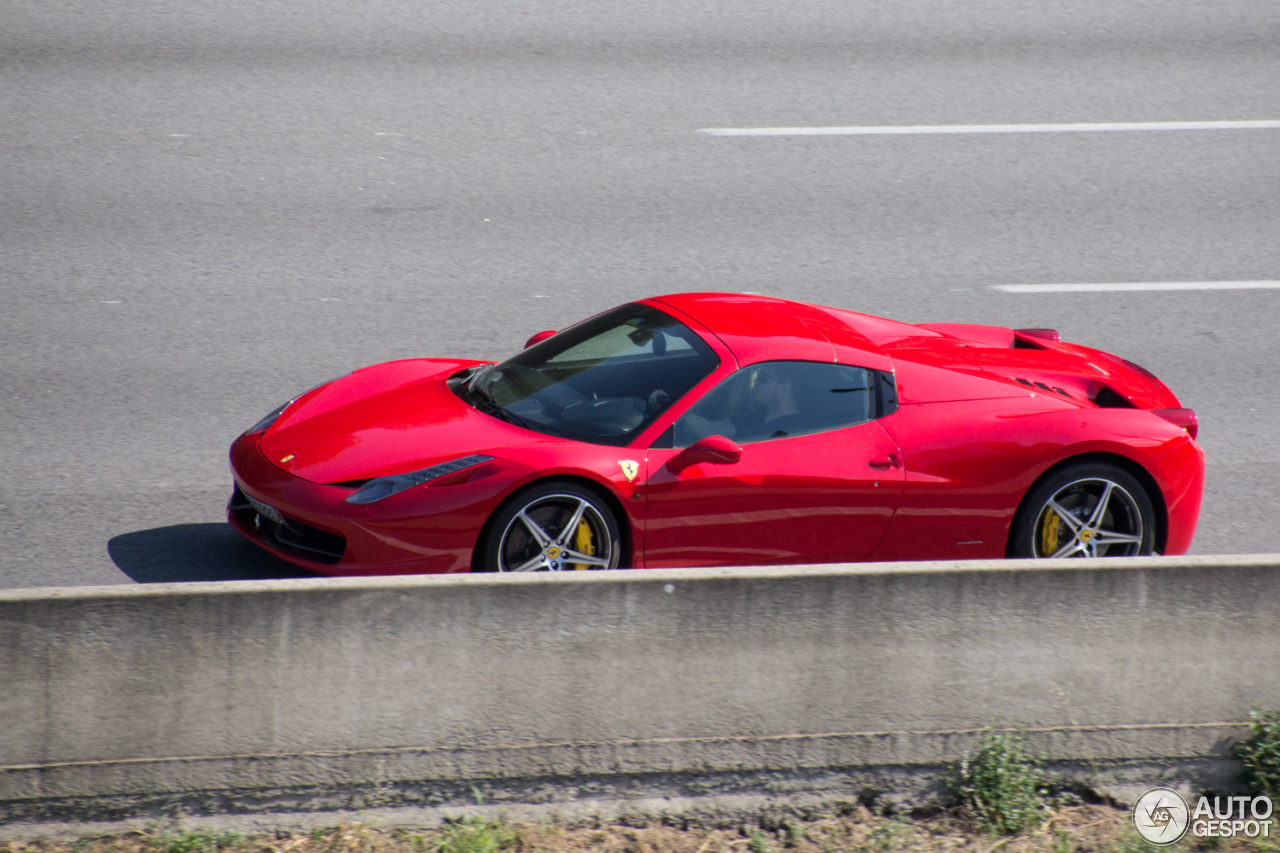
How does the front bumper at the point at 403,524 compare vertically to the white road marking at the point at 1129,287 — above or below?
below

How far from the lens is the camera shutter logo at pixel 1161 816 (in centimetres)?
436

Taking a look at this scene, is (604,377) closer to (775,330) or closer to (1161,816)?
(775,330)

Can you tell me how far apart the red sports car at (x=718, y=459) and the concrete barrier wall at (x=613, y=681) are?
0.95 meters

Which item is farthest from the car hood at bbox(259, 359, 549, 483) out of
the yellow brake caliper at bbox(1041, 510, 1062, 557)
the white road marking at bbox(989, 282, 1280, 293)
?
the white road marking at bbox(989, 282, 1280, 293)

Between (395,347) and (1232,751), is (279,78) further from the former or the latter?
(1232,751)

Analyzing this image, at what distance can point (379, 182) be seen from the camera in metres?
10.0

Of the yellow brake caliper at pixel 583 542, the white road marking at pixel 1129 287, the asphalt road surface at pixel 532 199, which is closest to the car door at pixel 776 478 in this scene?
the yellow brake caliper at pixel 583 542

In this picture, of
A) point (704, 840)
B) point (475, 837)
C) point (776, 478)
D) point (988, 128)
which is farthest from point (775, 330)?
point (988, 128)

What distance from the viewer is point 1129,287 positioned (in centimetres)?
892

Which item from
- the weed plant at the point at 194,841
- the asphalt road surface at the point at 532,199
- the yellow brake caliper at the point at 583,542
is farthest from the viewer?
the asphalt road surface at the point at 532,199

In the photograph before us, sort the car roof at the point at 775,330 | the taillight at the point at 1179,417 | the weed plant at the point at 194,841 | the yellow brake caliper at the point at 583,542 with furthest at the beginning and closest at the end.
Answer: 1. the taillight at the point at 1179,417
2. the car roof at the point at 775,330
3. the yellow brake caliper at the point at 583,542
4. the weed plant at the point at 194,841

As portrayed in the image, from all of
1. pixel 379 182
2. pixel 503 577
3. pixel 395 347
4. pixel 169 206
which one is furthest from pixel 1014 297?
pixel 169 206

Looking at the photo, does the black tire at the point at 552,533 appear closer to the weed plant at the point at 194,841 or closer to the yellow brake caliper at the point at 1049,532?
the weed plant at the point at 194,841

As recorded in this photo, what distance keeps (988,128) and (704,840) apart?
28.3 feet
